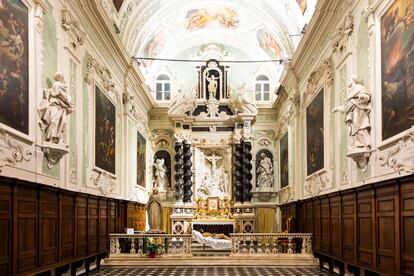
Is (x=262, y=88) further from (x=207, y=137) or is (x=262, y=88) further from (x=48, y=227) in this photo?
(x=48, y=227)

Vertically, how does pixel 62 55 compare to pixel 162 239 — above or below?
above

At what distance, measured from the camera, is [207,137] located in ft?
95.6

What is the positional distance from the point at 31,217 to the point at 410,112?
6964 millimetres

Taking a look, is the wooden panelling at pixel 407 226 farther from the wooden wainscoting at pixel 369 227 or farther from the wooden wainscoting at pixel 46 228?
the wooden wainscoting at pixel 46 228

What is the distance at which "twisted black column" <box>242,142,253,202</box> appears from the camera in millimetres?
27797

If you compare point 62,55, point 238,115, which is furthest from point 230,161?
point 62,55

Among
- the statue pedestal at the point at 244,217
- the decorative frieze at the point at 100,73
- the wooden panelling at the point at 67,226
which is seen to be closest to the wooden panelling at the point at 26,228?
the wooden panelling at the point at 67,226

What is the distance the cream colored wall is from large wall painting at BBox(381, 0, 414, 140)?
6.72 meters

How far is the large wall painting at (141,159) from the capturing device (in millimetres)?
25609

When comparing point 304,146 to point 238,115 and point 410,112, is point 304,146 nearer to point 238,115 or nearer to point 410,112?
point 238,115

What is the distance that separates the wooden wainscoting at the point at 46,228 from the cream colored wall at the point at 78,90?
1.15 feet

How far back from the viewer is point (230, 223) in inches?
1088

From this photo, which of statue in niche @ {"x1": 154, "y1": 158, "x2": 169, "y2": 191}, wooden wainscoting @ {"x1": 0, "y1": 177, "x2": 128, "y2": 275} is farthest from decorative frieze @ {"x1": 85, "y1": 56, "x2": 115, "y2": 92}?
statue in niche @ {"x1": 154, "y1": 158, "x2": 169, "y2": 191}

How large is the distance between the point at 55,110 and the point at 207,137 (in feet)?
57.5
